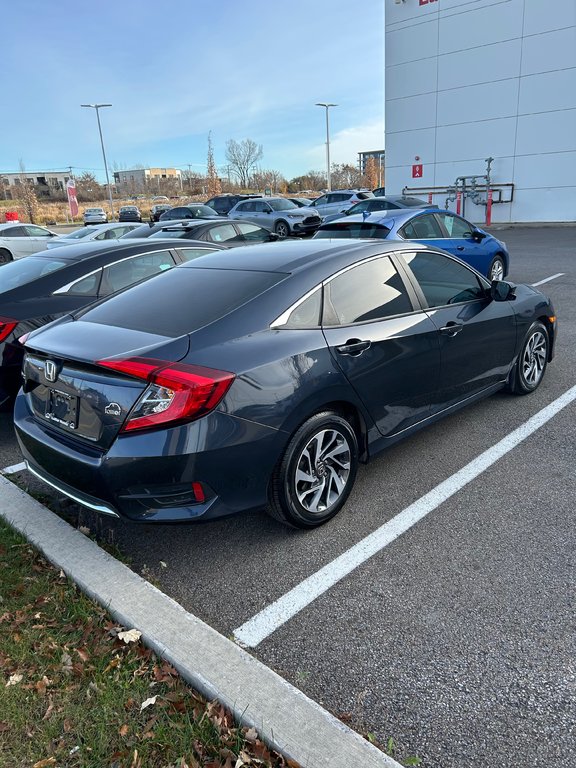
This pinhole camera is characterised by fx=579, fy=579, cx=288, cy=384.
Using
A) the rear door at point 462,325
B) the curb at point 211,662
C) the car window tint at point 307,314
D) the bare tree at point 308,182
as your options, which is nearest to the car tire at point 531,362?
the rear door at point 462,325

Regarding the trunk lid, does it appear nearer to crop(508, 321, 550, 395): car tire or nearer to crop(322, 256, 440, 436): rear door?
crop(322, 256, 440, 436): rear door

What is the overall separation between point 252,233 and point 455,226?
3.93m

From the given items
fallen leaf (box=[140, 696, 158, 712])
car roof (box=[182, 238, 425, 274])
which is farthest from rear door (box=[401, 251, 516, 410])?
fallen leaf (box=[140, 696, 158, 712])

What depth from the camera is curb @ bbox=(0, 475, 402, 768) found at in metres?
1.95

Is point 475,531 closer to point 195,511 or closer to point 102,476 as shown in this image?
point 195,511

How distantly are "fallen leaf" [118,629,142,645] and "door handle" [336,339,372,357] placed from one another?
5.84 ft

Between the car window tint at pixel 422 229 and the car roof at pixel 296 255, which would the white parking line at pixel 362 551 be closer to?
the car roof at pixel 296 255

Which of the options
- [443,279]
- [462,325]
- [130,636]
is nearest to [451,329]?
Answer: [462,325]

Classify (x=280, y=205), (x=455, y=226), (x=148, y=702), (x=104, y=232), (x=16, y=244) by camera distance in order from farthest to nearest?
(x=280, y=205) < (x=16, y=244) < (x=104, y=232) < (x=455, y=226) < (x=148, y=702)

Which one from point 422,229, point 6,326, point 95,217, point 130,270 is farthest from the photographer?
point 95,217

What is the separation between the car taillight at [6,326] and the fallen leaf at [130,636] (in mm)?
3078

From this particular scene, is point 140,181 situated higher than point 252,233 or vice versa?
point 140,181

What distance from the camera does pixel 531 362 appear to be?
5305 mm

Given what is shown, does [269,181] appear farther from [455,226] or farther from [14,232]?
[455,226]
